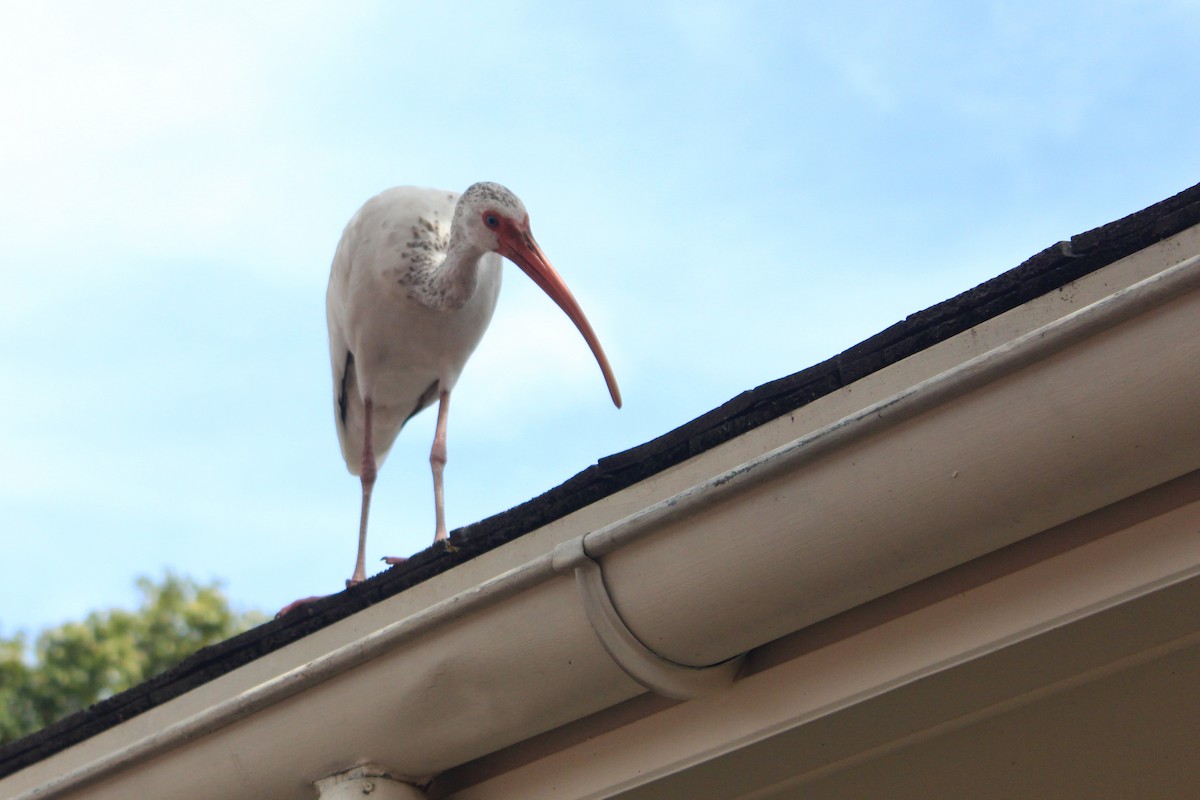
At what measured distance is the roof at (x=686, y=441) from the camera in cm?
211

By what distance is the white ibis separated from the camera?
5.92 m

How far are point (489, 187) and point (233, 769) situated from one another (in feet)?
11.9

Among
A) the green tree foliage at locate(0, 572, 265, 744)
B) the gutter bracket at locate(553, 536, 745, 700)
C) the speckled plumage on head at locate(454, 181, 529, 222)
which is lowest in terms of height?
the gutter bracket at locate(553, 536, 745, 700)

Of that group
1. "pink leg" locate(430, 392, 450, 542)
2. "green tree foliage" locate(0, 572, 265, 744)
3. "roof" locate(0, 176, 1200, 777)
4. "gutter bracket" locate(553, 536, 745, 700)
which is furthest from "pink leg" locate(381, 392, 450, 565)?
"green tree foliage" locate(0, 572, 265, 744)

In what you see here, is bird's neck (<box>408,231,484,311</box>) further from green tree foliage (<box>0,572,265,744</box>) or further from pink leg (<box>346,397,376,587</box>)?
green tree foliage (<box>0,572,265,744</box>)

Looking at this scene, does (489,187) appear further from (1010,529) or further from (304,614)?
(1010,529)

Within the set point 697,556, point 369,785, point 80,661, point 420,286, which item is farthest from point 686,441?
point 80,661

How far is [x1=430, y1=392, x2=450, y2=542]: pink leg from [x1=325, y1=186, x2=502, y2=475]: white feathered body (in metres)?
0.11

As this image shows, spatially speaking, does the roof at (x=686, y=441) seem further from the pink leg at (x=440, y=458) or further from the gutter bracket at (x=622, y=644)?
the pink leg at (x=440, y=458)

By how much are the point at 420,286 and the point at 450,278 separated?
0.16 m

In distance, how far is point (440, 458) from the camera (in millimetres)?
6391

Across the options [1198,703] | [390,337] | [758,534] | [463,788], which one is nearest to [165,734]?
[463,788]

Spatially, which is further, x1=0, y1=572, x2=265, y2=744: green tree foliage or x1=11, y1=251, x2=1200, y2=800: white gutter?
x1=0, y1=572, x2=265, y2=744: green tree foliage

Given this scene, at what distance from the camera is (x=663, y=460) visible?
2.55m
